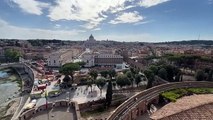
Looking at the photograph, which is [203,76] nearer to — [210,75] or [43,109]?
[210,75]

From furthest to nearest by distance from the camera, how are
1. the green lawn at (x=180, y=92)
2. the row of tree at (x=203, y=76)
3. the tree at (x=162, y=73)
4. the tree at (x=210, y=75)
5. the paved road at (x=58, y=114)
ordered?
1. the tree at (x=162, y=73)
2. the tree at (x=210, y=75)
3. the row of tree at (x=203, y=76)
4. the green lawn at (x=180, y=92)
5. the paved road at (x=58, y=114)

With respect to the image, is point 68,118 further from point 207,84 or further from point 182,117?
point 207,84

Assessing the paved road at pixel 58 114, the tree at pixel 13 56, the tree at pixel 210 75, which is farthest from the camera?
the tree at pixel 13 56

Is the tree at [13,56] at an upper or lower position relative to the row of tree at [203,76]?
lower

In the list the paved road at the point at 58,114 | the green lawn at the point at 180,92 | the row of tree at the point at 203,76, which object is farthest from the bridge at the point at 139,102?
the row of tree at the point at 203,76

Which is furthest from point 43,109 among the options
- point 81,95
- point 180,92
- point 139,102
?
point 81,95

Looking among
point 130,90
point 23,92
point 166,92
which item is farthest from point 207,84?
point 23,92

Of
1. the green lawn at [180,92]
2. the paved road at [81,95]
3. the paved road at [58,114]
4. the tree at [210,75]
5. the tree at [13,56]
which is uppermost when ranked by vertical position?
the green lawn at [180,92]

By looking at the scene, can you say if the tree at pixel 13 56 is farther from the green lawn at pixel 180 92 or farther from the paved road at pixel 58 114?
the green lawn at pixel 180 92
